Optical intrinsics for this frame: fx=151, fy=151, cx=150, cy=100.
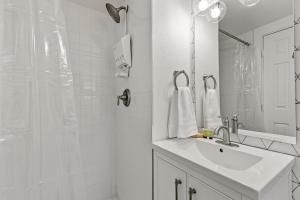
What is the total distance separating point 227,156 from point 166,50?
0.75 metres

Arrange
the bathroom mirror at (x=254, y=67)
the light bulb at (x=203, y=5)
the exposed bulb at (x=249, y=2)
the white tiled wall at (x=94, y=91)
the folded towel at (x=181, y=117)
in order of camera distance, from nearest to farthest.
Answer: the bathroom mirror at (x=254, y=67) → the exposed bulb at (x=249, y=2) → the folded towel at (x=181, y=117) → the light bulb at (x=203, y=5) → the white tiled wall at (x=94, y=91)

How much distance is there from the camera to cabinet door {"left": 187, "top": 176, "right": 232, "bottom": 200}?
577 mm

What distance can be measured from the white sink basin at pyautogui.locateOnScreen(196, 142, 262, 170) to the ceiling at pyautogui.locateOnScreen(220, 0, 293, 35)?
2.30 ft

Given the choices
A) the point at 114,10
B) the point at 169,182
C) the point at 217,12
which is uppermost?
the point at 114,10

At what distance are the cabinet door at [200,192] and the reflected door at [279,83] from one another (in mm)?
444

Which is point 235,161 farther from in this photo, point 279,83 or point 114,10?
point 114,10

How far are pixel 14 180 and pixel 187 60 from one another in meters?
1.19

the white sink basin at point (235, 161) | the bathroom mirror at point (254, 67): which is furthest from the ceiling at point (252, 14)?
the white sink basin at point (235, 161)

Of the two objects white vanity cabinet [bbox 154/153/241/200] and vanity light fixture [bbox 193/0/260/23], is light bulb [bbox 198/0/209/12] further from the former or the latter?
white vanity cabinet [bbox 154/153/241/200]

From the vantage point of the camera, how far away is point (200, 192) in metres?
0.64

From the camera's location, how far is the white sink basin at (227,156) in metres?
0.71

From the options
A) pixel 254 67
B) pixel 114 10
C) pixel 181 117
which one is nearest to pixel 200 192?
pixel 181 117

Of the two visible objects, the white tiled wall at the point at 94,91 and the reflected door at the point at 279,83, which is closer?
the reflected door at the point at 279,83

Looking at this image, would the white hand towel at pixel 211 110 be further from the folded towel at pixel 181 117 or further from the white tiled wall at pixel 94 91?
the white tiled wall at pixel 94 91
